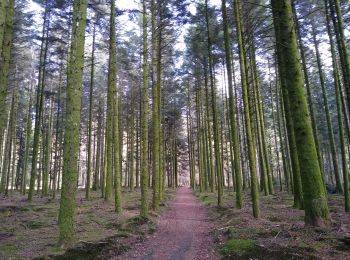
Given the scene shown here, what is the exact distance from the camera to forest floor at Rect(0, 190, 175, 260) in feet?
21.9

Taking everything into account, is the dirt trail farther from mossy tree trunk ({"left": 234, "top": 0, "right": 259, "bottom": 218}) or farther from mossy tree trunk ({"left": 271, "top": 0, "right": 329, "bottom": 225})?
mossy tree trunk ({"left": 271, "top": 0, "right": 329, "bottom": 225})

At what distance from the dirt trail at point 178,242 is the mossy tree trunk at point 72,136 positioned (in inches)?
66.4

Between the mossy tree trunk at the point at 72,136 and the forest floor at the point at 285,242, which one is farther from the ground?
the mossy tree trunk at the point at 72,136

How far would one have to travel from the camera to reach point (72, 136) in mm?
7246

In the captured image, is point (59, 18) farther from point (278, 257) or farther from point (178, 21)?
point (278, 257)

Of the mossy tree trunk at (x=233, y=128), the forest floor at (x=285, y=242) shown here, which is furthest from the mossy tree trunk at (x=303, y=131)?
the mossy tree trunk at (x=233, y=128)

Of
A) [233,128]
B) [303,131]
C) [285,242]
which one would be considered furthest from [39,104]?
[285,242]

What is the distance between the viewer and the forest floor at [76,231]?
669cm

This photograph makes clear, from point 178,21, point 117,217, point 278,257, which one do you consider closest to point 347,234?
point 278,257

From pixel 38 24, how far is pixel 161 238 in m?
15.8

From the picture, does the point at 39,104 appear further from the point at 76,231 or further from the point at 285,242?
the point at 285,242

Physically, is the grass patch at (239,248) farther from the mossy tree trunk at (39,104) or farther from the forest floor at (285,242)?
the mossy tree trunk at (39,104)

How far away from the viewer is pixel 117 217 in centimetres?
1194

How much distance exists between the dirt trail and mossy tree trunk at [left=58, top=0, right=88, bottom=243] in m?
1.69
